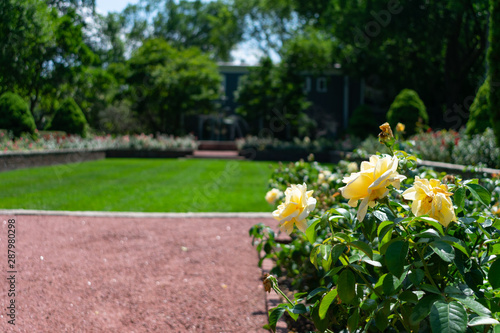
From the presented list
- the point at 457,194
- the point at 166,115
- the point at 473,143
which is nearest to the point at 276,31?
the point at 166,115

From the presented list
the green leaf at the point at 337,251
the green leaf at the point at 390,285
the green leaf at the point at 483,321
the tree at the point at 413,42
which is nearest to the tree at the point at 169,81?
the tree at the point at 413,42

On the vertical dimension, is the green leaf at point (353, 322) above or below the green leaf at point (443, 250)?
below

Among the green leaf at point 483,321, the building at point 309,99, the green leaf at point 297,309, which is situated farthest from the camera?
the building at point 309,99

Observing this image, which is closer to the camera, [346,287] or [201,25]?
[346,287]

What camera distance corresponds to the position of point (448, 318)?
1.10 m

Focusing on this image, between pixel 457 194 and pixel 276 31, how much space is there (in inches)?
1433

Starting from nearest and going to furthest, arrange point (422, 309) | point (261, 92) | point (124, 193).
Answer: point (422, 309), point (124, 193), point (261, 92)

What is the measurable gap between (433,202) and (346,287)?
386 mm

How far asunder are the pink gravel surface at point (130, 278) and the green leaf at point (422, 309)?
5.36ft

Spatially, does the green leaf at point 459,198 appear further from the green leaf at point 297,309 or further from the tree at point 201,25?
the tree at point 201,25

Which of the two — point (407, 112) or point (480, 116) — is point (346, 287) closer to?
point (480, 116)

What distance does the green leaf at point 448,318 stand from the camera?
1074mm

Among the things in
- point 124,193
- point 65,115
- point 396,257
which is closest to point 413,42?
point 124,193

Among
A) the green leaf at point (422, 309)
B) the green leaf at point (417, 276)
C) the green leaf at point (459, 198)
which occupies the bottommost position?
the green leaf at point (422, 309)
